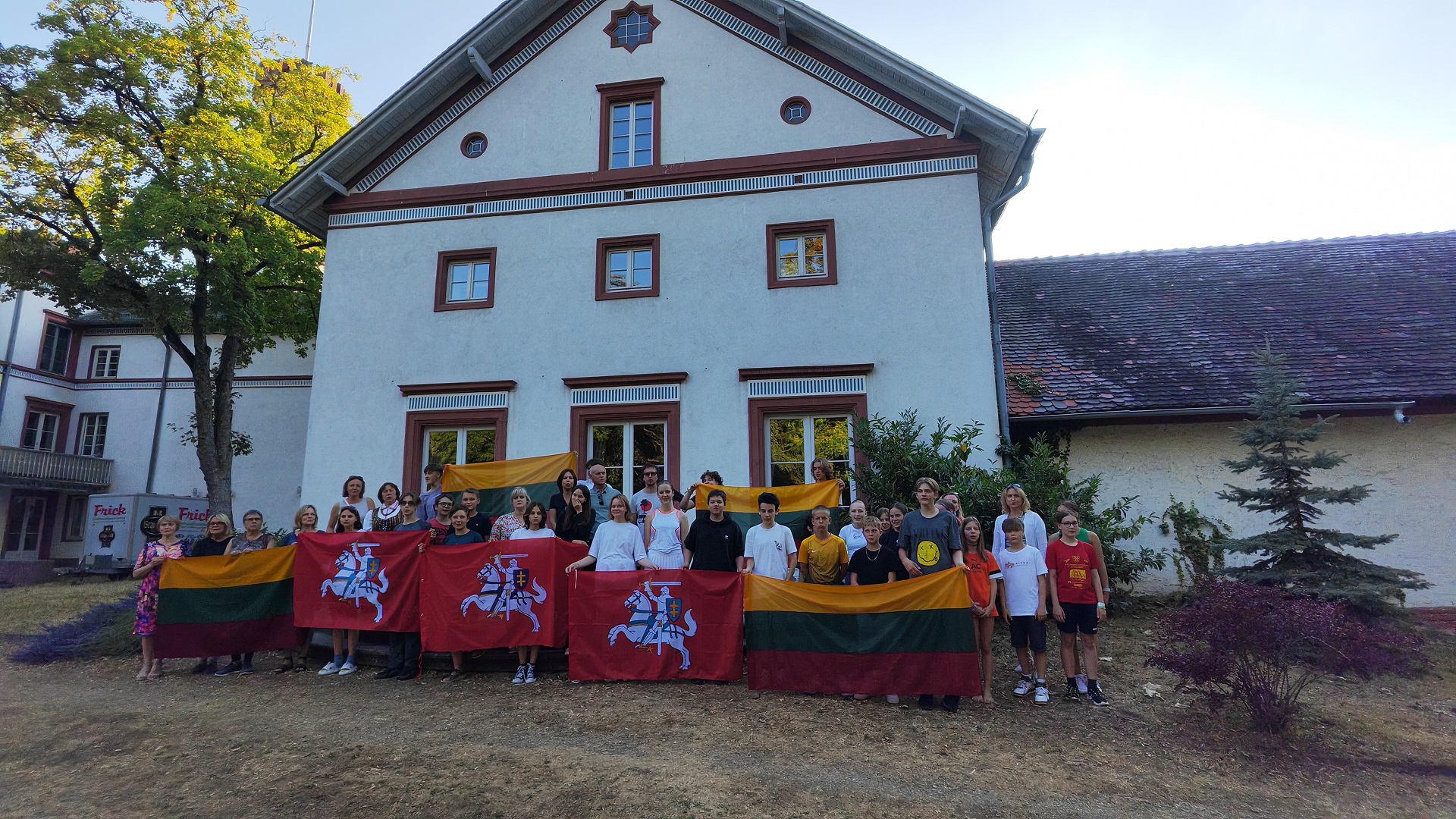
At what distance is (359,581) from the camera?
8398 millimetres

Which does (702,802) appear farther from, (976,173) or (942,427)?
(976,173)

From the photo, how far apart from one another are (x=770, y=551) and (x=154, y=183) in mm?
16780

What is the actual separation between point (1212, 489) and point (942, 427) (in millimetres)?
4177

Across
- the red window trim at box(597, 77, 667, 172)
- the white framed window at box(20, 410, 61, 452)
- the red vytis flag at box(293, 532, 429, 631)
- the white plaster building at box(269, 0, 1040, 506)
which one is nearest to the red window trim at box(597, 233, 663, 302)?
the white plaster building at box(269, 0, 1040, 506)

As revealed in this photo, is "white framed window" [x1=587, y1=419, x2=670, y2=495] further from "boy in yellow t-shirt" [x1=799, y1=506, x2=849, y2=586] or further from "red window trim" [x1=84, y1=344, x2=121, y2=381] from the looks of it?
"red window trim" [x1=84, y1=344, x2=121, y2=381]

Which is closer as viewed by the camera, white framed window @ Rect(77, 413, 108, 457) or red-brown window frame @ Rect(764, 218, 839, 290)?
red-brown window frame @ Rect(764, 218, 839, 290)

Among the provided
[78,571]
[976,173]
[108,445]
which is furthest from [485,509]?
[108,445]

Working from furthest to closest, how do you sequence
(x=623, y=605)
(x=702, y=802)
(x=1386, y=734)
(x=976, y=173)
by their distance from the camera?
(x=976, y=173) → (x=623, y=605) → (x=1386, y=734) → (x=702, y=802)

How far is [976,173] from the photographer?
447 inches

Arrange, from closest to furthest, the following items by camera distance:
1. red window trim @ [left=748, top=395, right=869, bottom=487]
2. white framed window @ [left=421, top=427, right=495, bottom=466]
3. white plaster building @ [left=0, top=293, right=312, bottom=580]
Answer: red window trim @ [left=748, top=395, right=869, bottom=487], white framed window @ [left=421, top=427, right=495, bottom=466], white plaster building @ [left=0, top=293, right=312, bottom=580]

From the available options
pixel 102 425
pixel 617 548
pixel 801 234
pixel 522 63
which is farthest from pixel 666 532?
pixel 102 425

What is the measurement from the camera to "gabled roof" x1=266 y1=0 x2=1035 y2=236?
11.2 m

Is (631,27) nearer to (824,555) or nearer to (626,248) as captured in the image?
(626,248)

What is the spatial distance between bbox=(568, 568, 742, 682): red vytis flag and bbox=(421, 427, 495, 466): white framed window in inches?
202
